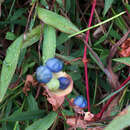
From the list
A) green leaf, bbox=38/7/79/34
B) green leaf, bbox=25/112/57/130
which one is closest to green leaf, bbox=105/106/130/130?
green leaf, bbox=25/112/57/130

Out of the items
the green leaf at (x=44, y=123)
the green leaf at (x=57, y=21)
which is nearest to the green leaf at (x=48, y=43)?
the green leaf at (x=57, y=21)

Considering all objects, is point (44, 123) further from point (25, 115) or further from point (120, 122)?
point (120, 122)

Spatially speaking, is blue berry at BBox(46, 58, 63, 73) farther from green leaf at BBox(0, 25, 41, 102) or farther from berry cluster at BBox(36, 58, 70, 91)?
green leaf at BBox(0, 25, 41, 102)

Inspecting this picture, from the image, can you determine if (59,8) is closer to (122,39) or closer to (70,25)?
(70,25)

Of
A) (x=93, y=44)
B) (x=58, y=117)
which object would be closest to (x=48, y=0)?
(x=93, y=44)

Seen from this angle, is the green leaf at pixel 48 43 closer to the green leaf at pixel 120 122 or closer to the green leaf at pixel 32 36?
the green leaf at pixel 32 36

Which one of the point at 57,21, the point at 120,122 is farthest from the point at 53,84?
the point at 57,21
